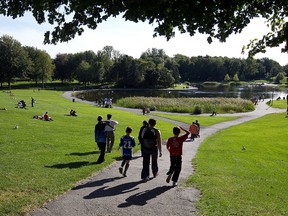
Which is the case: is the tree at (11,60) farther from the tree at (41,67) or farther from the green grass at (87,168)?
the green grass at (87,168)

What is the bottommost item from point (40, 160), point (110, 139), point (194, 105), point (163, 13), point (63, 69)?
point (40, 160)

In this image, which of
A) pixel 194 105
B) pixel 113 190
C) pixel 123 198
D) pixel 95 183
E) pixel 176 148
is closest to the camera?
pixel 123 198

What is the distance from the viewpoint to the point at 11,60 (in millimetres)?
90188

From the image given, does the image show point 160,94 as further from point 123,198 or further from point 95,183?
point 123,198

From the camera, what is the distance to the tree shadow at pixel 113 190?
11359mm

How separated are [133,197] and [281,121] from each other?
38229 mm

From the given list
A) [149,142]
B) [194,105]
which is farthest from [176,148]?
[194,105]

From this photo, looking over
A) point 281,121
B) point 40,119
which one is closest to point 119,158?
point 40,119

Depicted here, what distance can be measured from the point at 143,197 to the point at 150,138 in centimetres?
258

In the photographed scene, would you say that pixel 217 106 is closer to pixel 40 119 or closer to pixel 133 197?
pixel 40 119

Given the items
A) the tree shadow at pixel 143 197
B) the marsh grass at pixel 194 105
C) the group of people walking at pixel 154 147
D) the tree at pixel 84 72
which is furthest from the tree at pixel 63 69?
the tree shadow at pixel 143 197

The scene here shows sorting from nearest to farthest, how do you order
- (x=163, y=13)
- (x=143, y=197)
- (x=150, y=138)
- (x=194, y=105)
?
(x=163, y=13) < (x=143, y=197) < (x=150, y=138) < (x=194, y=105)

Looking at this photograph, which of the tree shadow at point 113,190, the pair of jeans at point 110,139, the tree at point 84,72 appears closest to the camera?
the tree shadow at point 113,190

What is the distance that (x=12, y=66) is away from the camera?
89875mm
